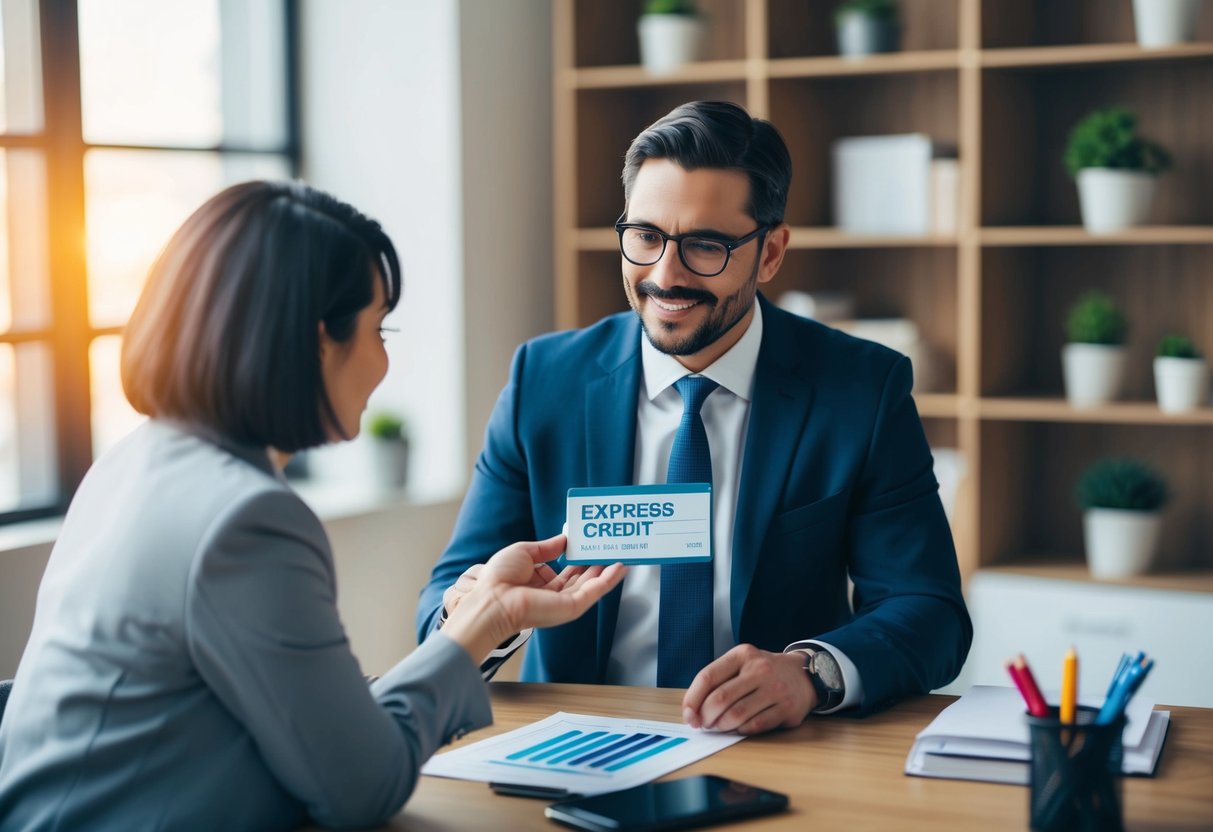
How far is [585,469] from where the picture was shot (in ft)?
7.02

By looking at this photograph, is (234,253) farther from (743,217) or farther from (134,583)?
(743,217)

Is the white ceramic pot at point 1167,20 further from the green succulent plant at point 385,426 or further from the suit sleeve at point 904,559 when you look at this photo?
the green succulent plant at point 385,426

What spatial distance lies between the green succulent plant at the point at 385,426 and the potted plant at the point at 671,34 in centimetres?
115

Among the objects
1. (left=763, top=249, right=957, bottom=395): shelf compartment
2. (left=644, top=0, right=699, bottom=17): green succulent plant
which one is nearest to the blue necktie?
(left=763, top=249, right=957, bottom=395): shelf compartment

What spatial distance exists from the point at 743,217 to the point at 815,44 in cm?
192

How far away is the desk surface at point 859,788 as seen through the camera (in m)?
1.32

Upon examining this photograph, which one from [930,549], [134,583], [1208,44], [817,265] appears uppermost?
[1208,44]

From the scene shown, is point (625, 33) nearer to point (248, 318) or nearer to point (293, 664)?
point (248, 318)

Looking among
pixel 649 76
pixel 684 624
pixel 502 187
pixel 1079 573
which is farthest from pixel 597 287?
pixel 684 624

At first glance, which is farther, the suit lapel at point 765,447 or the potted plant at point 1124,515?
the potted plant at point 1124,515

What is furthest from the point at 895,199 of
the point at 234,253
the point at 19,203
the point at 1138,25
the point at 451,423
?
the point at 234,253

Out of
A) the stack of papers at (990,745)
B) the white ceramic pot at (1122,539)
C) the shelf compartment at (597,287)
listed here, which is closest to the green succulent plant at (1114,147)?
the white ceramic pot at (1122,539)

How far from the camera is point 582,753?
5.01 feet

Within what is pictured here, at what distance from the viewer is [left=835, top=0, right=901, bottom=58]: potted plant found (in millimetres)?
3545
